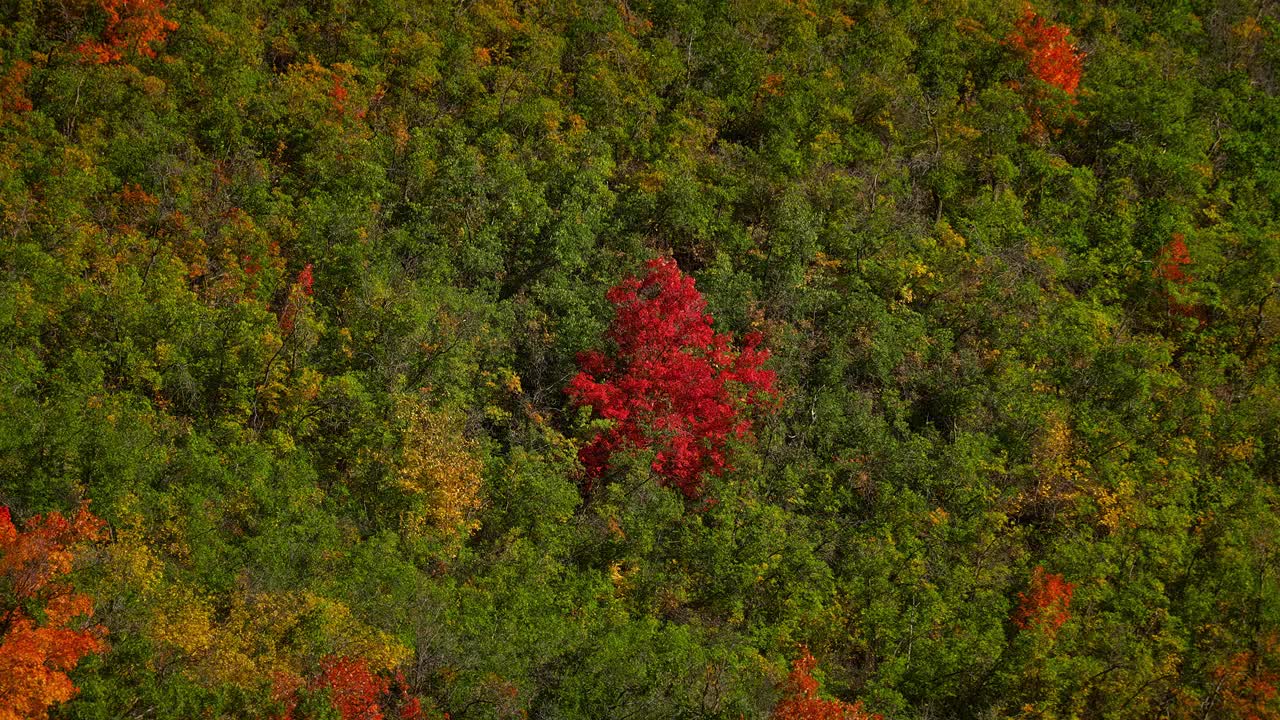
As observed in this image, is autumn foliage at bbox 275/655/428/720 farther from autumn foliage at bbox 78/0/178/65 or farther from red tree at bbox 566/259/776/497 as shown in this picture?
autumn foliage at bbox 78/0/178/65

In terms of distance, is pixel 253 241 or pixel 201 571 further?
pixel 253 241

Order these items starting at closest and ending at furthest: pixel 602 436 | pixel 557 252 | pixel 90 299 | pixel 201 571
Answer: pixel 201 571 → pixel 90 299 → pixel 602 436 → pixel 557 252

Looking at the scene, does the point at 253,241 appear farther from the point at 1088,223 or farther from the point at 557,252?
the point at 1088,223

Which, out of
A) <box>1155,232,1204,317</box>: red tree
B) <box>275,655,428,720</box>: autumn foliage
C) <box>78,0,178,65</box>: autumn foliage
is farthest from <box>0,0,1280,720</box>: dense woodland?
<box>1155,232,1204,317</box>: red tree

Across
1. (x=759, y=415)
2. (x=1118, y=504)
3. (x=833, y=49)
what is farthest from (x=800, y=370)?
(x=833, y=49)

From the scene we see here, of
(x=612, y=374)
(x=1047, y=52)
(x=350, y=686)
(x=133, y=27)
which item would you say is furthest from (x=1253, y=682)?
(x=133, y=27)

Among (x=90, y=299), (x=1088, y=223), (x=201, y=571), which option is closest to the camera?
(x=201, y=571)
